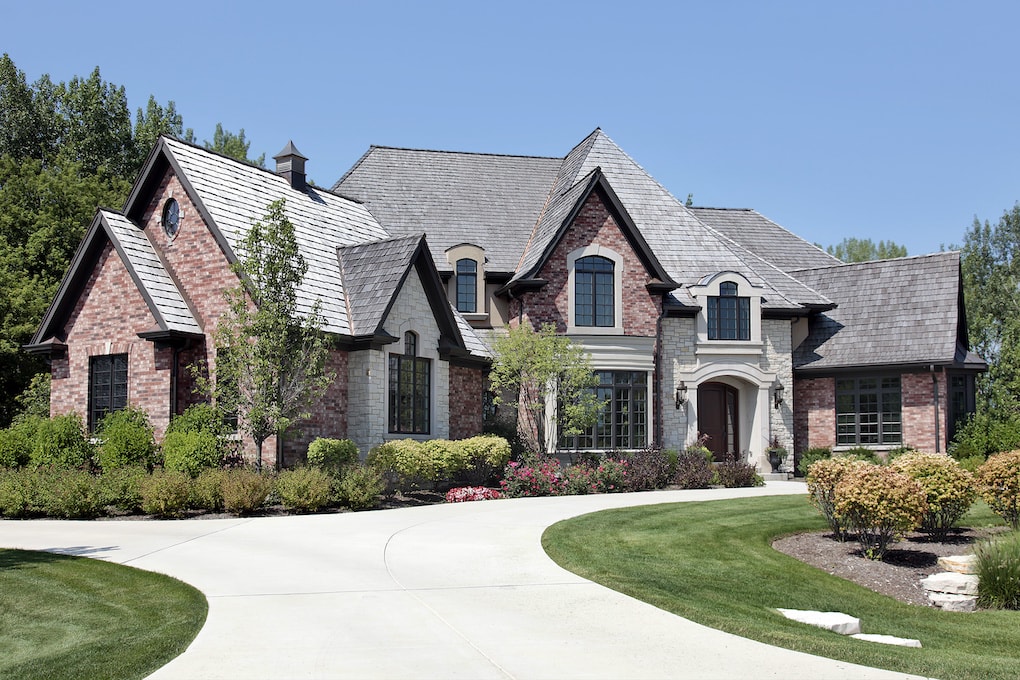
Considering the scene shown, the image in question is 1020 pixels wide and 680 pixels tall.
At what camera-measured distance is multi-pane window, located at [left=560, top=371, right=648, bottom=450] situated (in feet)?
87.0

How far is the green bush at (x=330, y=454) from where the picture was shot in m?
19.2

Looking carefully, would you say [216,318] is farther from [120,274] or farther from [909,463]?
[909,463]

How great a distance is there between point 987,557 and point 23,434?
18.5 m

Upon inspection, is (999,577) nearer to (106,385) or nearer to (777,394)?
(777,394)

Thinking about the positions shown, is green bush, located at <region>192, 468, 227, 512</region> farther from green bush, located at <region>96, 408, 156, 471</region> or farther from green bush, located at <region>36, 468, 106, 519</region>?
green bush, located at <region>96, 408, 156, 471</region>

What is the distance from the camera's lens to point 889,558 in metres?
14.4

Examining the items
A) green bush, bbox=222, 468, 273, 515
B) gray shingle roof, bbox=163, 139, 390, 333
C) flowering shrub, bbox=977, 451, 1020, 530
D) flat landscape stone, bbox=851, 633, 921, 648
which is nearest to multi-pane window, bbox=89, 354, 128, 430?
gray shingle roof, bbox=163, 139, 390, 333

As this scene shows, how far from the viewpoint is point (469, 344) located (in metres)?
25.5

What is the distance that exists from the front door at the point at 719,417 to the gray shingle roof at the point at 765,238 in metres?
6.04

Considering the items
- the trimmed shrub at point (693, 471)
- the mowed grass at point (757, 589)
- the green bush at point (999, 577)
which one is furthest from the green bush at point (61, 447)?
the green bush at point (999, 577)

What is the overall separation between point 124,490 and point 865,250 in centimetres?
7443

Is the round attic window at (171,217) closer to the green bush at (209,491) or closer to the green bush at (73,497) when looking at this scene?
the green bush at (73,497)

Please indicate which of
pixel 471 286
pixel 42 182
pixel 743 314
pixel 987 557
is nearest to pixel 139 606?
pixel 987 557

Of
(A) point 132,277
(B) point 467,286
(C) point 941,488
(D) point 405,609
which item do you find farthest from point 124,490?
(C) point 941,488
